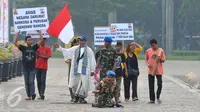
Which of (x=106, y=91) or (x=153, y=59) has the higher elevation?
(x=153, y=59)

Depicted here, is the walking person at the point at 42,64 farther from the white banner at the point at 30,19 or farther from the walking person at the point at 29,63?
the white banner at the point at 30,19

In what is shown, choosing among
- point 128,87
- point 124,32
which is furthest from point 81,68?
point 124,32

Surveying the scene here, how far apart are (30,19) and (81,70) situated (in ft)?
16.2

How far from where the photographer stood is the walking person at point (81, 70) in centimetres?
1614

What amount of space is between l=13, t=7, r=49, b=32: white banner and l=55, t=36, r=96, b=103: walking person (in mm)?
3706

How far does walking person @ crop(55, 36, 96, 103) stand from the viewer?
1614cm

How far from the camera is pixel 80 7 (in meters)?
77.2

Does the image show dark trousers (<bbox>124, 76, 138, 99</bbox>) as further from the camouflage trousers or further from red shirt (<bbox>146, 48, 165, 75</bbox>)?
the camouflage trousers

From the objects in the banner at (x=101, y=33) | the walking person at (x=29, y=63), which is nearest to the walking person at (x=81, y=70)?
the walking person at (x=29, y=63)

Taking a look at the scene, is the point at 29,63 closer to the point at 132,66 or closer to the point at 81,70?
the point at 81,70

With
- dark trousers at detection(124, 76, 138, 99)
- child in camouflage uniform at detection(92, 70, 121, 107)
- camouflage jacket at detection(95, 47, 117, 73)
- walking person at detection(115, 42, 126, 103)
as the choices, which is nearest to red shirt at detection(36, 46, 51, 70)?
walking person at detection(115, 42, 126, 103)

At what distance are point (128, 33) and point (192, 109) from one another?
1313 centimetres

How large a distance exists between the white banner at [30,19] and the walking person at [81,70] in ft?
12.2

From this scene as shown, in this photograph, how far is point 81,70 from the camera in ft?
53.1
